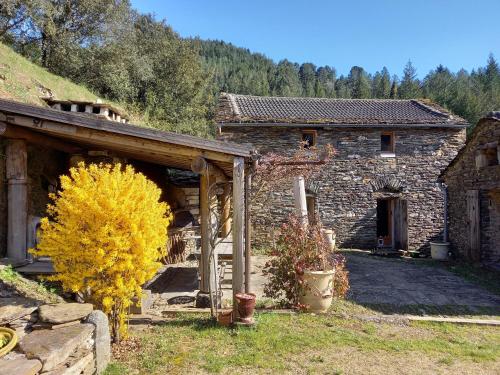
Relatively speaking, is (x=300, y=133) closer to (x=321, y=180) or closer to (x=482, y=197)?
(x=321, y=180)

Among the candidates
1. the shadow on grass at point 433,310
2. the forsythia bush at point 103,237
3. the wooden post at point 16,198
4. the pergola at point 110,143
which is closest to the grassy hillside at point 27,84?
the wooden post at point 16,198

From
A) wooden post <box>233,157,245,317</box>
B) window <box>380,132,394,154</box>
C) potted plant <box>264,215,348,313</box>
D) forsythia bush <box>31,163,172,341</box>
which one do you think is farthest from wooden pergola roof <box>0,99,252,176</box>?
window <box>380,132,394,154</box>

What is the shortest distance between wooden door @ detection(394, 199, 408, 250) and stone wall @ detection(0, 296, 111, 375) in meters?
12.9

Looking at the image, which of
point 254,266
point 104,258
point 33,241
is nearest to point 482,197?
point 254,266

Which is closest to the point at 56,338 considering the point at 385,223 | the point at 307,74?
the point at 385,223

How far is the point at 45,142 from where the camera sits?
20.8 feet

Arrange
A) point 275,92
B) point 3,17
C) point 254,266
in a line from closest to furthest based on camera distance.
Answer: point 254,266, point 3,17, point 275,92

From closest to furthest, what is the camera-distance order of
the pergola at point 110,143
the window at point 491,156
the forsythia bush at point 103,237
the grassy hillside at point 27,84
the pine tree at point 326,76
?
the forsythia bush at point 103,237, the pergola at point 110,143, the grassy hillside at point 27,84, the window at point 491,156, the pine tree at point 326,76

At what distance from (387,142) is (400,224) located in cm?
344

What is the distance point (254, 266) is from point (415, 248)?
296 inches

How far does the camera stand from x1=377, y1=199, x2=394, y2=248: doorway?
14.8m

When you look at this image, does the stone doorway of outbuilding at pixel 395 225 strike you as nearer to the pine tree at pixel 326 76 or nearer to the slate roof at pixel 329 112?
the slate roof at pixel 329 112

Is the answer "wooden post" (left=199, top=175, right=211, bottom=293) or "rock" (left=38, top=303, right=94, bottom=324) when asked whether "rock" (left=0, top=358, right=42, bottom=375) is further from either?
"wooden post" (left=199, top=175, right=211, bottom=293)

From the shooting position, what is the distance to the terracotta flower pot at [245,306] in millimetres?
5219
